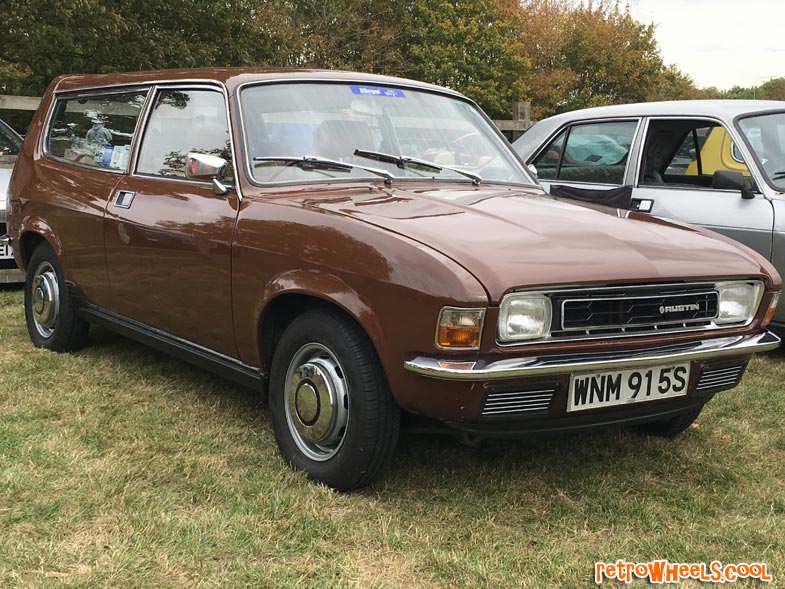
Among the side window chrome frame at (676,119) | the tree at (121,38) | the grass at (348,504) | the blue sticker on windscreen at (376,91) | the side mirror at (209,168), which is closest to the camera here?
the grass at (348,504)

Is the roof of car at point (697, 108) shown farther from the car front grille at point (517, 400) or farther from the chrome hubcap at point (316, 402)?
the chrome hubcap at point (316, 402)

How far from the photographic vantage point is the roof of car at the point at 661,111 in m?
5.87

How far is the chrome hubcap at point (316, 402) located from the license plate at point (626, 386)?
2.89 ft

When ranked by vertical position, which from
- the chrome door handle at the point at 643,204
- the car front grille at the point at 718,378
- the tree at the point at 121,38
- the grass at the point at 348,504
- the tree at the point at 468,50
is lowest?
the grass at the point at 348,504

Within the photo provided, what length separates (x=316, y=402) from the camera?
10.8 feet

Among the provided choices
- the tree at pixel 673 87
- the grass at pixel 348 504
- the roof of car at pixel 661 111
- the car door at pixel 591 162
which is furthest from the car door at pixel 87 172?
the tree at pixel 673 87

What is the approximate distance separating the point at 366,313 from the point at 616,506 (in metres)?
1.29

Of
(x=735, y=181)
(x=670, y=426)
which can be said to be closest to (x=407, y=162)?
(x=670, y=426)

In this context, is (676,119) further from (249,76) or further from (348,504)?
(348,504)

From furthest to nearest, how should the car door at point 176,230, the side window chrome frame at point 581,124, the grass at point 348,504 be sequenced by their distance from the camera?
the side window chrome frame at point 581,124 → the car door at point 176,230 → the grass at point 348,504

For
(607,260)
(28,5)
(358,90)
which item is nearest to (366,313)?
(607,260)

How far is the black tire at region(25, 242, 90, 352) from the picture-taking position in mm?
5258

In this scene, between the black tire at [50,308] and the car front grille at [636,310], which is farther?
the black tire at [50,308]

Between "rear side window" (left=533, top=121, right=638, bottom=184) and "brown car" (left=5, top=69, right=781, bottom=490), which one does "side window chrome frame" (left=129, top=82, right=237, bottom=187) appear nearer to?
"brown car" (left=5, top=69, right=781, bottom=490)
